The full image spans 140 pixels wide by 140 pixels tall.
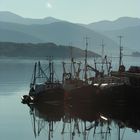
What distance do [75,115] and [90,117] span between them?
173 cm

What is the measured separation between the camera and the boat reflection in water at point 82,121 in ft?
128

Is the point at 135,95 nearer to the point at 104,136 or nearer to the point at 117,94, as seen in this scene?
the point at 117,94

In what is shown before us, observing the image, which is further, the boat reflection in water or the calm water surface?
the boat reflection in water

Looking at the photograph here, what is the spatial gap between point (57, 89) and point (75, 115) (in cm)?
768

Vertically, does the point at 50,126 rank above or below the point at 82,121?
below

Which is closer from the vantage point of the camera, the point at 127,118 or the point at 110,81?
the point at 127,118

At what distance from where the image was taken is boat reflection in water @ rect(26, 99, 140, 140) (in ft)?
128

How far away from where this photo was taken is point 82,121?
4553 cm

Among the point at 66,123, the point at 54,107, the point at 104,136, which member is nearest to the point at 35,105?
the point at 54,107

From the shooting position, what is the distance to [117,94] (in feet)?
179

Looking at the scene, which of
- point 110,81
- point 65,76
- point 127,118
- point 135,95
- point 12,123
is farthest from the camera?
point 65,76

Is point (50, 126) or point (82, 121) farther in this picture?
point (82, 121)

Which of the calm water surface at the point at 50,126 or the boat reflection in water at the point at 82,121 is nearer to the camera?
the calm water surface at the point at 50,126

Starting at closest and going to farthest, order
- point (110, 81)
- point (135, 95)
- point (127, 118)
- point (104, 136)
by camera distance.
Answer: point (104, 136), point (127, 118), point (135, 95), point (110, 81)
